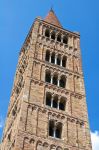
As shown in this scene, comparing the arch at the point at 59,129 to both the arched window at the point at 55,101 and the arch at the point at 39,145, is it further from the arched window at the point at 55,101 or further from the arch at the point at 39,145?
the arch at the point at 39,145

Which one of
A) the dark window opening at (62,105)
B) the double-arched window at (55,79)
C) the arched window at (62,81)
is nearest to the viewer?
the dark window opening at (62,105)

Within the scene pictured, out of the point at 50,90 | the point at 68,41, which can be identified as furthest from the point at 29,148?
the point at 68,41

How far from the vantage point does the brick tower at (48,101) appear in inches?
859

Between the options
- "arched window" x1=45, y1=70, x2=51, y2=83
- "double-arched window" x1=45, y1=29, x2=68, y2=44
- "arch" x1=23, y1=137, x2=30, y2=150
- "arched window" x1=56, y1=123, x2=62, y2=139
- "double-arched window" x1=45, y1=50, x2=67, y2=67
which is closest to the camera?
"arch" x1=23, y1=137, x2=30, y2=150

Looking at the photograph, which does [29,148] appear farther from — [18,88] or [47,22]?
[47,22]

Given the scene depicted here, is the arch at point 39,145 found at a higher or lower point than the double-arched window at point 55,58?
lower

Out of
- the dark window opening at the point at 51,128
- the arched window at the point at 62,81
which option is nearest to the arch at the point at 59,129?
the dark window opening at the point at 51,128

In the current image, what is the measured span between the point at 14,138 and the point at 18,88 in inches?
265

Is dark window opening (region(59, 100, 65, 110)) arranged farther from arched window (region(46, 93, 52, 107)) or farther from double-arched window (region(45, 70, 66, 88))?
double-arched window (region(45, 70, 66, 88))

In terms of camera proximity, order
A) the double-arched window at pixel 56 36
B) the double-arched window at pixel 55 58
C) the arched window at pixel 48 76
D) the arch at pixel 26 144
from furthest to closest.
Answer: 1. the double-arched window at pixel 56 36
2. the double-arched window at pixel 55 58
3. the arched window at pixel 48 76
4. the arch at pixel 26 144

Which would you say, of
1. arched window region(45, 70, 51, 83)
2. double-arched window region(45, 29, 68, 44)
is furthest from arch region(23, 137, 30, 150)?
double-arched window region(45, 29, 68, 44)

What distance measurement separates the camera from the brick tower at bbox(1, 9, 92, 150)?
71.6ft

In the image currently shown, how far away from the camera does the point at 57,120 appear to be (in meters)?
23.4

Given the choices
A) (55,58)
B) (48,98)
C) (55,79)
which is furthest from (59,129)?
(55,58)
